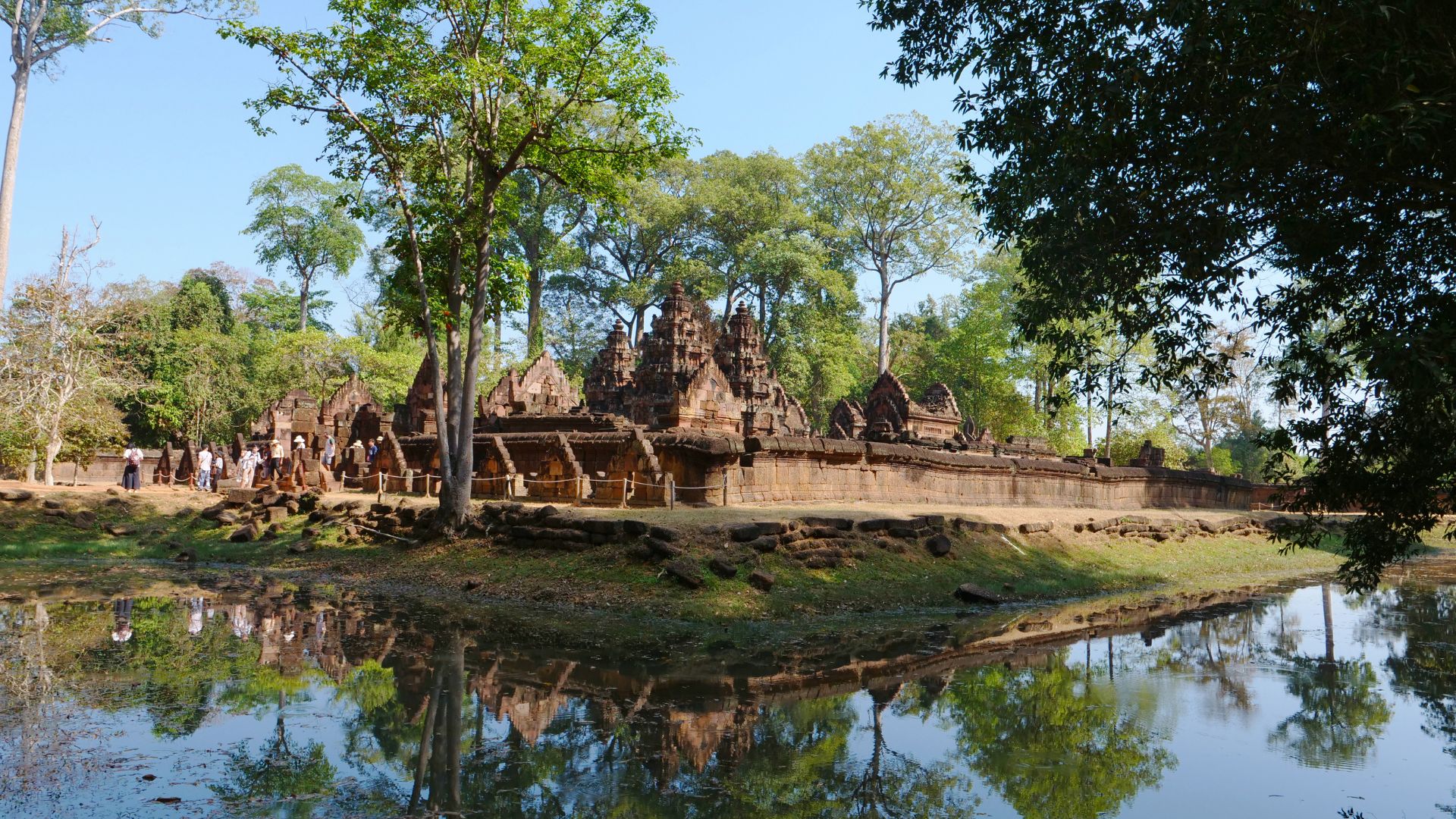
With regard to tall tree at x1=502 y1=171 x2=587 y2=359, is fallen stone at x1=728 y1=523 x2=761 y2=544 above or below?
below

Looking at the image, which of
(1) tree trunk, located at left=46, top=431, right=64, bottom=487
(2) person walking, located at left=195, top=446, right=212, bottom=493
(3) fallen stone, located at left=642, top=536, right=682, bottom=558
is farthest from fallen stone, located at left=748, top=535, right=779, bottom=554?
(1) tree trunk, located at left=46, top=431, right=64, bottom=487

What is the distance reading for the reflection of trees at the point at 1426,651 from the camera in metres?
8.65

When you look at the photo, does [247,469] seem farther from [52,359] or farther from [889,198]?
[889,198]

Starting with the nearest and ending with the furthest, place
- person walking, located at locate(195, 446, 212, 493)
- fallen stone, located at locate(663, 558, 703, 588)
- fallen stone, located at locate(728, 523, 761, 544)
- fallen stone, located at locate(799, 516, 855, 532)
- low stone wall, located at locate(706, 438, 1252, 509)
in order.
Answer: fallen stone, located at locate(663, 558, 703, 588), fallen stone, located at locate(728, 523, 761, 544), fallen stone, located at locate(799, 516, 855, 532), low stone wall, located at locate(706, 438, 1252, 509), person walking, located at locate(195, 446, 212, 493)

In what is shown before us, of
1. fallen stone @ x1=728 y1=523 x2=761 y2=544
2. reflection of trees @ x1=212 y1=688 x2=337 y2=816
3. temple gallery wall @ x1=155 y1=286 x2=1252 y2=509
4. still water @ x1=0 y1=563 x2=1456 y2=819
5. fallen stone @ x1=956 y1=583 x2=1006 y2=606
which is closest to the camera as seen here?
reflection of trees @ x1=212 y1=688 x2=337 y2=816

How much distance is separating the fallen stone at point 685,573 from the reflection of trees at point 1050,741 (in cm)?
396

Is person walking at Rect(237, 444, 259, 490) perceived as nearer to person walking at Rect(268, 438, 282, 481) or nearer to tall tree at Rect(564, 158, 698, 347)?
person walking at Rect(268, 438, 282, 481)

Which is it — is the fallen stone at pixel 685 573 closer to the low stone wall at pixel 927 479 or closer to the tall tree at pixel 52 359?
the low stone wall at pixel 927 479

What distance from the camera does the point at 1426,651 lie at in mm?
11750

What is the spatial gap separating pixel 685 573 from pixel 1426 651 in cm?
897

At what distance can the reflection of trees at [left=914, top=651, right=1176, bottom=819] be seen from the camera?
20.6 ft

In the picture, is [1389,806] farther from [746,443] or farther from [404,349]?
[404,349]

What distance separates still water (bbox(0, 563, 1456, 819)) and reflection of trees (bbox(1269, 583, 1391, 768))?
0.05 meters

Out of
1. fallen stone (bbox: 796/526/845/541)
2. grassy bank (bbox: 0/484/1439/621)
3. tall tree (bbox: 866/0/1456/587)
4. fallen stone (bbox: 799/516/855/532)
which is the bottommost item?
grassy bank (bbox: 0/484/1439/621)
